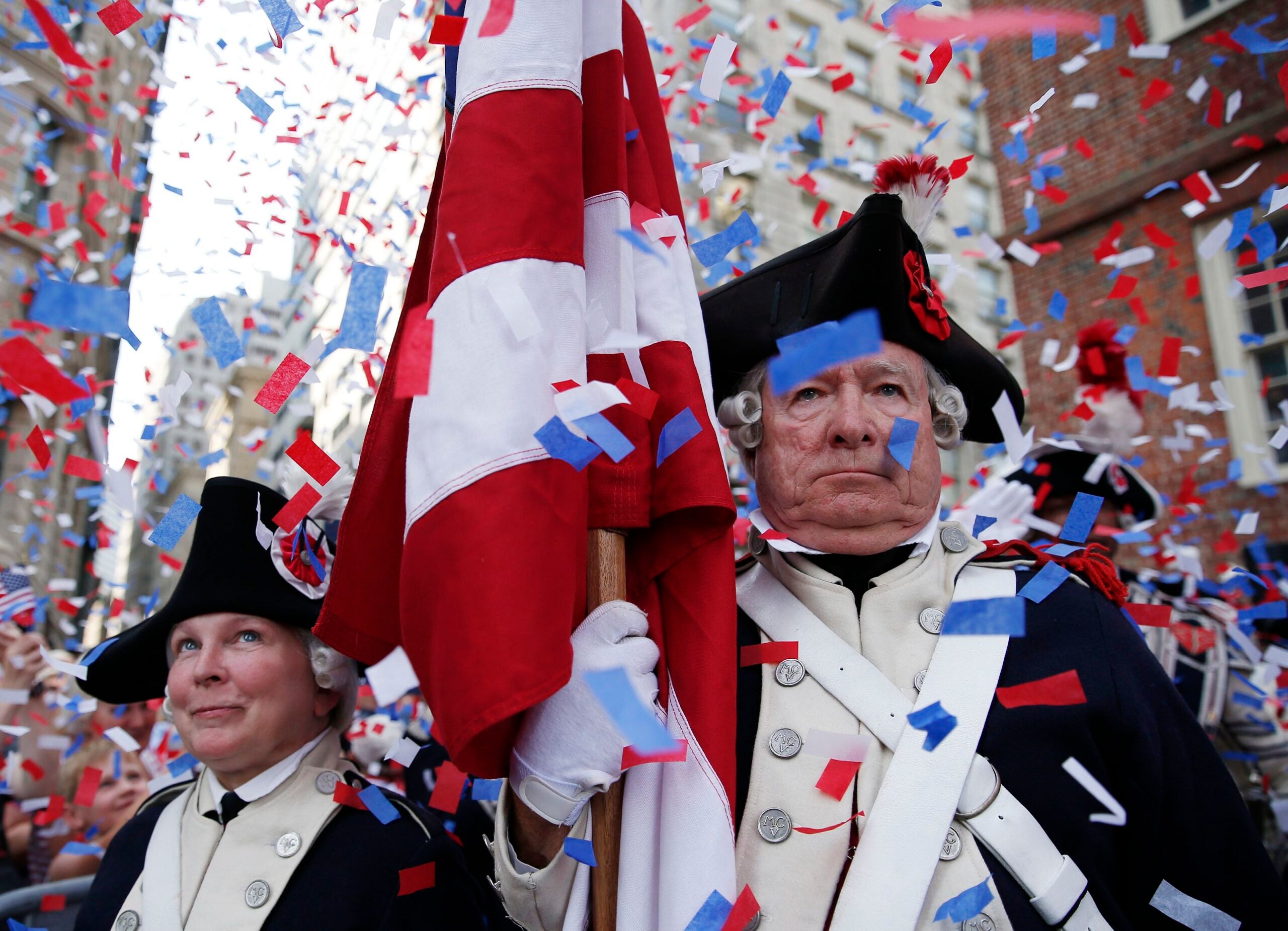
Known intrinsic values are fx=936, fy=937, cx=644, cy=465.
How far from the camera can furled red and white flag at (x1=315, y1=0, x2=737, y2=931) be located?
1.46 meters

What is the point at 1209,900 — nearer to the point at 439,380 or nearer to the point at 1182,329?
the point at 439,380

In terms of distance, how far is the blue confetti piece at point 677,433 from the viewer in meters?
1.72

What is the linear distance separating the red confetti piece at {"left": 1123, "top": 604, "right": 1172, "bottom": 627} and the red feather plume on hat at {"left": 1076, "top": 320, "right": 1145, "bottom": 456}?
87.7 inches

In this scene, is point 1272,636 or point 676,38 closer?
point 1272,636

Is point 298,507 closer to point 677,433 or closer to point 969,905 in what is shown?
point 677,433

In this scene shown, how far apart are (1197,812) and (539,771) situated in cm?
129

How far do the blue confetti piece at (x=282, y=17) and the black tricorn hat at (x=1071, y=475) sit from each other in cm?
328

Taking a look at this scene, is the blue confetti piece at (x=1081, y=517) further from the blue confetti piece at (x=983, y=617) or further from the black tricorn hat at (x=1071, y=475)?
the black tricorn hat at (x=1071, y=475)

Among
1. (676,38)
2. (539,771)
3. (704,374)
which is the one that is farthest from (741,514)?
(676,38)

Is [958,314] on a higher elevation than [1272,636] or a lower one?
higher

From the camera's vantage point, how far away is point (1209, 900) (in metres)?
1.77

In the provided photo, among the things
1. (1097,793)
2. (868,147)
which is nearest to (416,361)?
(1097,793)

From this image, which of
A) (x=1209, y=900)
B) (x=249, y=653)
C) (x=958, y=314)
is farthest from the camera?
(x=958, y=314)

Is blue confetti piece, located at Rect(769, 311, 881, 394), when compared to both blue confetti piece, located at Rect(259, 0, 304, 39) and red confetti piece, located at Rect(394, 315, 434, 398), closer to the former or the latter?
red confetti piece, located at Rect(394, 315, 434, 398)
